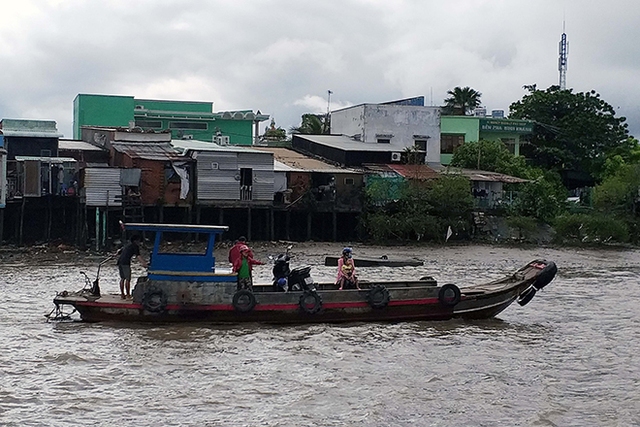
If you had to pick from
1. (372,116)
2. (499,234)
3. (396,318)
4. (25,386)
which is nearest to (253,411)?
(25,386)

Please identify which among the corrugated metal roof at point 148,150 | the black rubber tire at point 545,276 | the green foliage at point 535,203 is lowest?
the black rubber tire at point 545,276

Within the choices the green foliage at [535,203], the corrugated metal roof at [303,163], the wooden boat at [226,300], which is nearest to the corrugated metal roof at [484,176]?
the green foliage at [535,203]

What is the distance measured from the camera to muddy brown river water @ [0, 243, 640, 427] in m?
11.0

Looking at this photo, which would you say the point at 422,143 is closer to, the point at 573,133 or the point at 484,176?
the point at 484,176

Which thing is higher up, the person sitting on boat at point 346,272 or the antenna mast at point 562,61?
the antenna mast at point 562,61

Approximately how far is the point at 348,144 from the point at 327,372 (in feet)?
109

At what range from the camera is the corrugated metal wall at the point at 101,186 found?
117 feet

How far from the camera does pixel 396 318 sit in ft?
56.8

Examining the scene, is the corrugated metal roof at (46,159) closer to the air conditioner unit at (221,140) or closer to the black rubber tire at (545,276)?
the air conditioner unit at (221,140)

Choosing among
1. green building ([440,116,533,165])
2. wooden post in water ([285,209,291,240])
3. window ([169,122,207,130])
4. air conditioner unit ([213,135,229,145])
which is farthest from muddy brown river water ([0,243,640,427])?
window ([169,122,207,130])

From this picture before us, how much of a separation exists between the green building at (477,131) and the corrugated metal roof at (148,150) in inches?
664

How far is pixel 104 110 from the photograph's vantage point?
168ft

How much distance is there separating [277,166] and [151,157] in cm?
608

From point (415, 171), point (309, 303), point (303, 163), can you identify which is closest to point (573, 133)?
point (415, 171)
